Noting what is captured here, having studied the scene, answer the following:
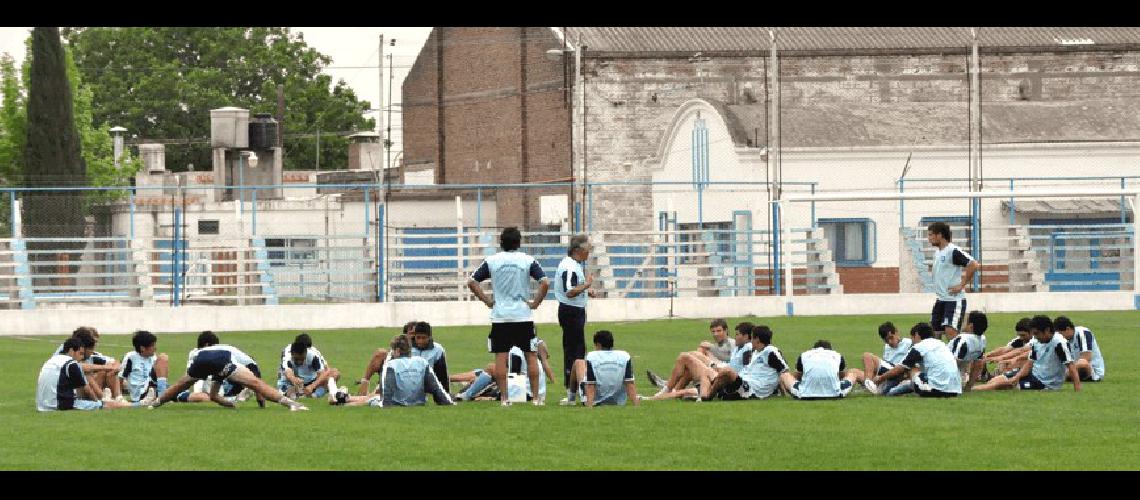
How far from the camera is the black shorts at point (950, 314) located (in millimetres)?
20000

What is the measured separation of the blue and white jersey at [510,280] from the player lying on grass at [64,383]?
3938 millimetres

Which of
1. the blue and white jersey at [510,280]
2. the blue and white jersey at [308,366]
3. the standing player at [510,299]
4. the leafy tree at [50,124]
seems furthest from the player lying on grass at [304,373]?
the leafy tree at [50,124]

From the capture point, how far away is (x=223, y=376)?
17.7m

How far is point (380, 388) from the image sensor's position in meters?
18.1

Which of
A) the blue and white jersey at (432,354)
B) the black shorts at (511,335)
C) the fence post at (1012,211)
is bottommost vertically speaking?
the blue and white jersey at (432,354)

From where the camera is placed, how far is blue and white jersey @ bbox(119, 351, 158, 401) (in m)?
19.2

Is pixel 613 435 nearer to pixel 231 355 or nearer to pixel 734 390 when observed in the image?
pixel 734 390

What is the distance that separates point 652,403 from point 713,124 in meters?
30.8

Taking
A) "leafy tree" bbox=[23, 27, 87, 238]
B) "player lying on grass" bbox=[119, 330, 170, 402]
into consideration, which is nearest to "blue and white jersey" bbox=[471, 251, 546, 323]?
"player lying on grass" bbox=[119, 330, 170, 402]

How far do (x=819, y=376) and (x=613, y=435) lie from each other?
3.68 m

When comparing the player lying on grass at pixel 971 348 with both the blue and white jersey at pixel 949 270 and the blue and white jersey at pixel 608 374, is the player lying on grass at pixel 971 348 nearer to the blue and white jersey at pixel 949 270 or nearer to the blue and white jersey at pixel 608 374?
the blue and white jersey at pixel 949 270

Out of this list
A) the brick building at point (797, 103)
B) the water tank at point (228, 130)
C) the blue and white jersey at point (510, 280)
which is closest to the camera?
the blue and white jersey at point (510, 280)
